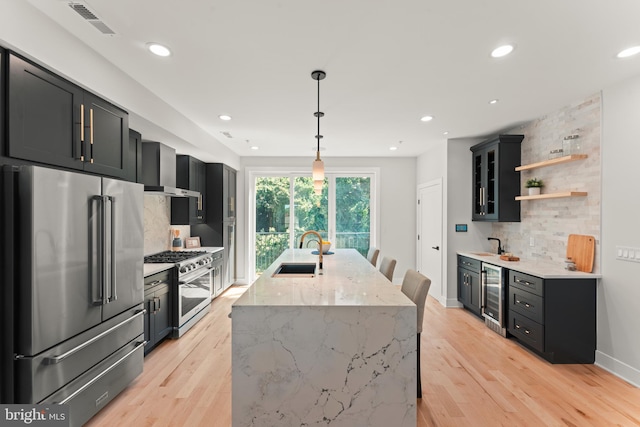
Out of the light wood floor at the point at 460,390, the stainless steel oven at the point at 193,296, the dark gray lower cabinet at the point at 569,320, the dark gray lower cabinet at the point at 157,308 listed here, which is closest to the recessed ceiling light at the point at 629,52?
the dark gray lower cabinet at the point at 569,320

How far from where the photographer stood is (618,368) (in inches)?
111

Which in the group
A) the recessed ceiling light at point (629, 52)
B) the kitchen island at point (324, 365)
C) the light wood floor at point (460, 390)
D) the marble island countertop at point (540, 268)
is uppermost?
the recessed ceiling light at point (629, 52)

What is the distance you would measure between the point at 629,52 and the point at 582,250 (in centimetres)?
187

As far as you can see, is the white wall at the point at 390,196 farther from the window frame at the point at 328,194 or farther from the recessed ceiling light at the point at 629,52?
the recessed ceiling light at the point at 629,52

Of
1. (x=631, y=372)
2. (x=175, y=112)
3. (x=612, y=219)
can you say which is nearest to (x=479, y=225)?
(x=612, y=219)

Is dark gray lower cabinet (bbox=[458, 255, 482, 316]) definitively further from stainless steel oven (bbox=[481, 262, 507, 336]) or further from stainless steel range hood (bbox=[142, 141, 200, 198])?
stainless steel range hood (bbox=[142, 141, 200, 198])

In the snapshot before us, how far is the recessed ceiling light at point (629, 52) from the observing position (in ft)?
7.37

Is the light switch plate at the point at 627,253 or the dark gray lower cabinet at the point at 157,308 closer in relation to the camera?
the light switch plate at the point at 627,253

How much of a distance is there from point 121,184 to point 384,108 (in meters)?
2.72

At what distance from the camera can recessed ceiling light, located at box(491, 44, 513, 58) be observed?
2.22m

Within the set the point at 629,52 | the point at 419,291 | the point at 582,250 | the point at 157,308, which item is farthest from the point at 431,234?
the point at 157,308

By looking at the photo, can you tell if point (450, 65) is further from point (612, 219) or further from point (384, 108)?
point (612, 219)

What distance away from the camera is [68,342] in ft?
6.25

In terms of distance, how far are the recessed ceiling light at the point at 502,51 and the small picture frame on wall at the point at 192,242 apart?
479 centimetres
